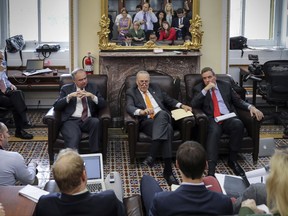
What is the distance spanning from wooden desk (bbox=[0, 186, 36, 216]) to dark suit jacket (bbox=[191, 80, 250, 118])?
302 cm

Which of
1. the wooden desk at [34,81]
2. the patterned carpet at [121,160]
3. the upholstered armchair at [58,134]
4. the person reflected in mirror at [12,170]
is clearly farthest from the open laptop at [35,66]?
the person reflected in mirror at [12,170]

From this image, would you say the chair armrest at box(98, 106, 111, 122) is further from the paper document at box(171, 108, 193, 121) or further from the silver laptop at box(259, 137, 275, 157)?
the silver laptop at box(259, 137, 275, 157)

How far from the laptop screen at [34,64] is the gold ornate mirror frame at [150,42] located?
1.89m

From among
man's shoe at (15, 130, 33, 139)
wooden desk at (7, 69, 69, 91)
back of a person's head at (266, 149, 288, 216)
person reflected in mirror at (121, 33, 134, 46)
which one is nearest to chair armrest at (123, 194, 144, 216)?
back of a person's head at (266, 149, 288, 216)

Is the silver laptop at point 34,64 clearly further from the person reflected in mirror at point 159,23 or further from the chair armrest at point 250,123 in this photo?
the chair armrest at point 250,123

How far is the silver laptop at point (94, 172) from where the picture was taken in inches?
136

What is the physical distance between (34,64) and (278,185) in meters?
6.43

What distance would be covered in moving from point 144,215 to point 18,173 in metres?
0.99

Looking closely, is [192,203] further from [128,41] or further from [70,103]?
[128,41]

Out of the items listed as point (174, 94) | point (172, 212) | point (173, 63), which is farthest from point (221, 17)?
point (172, 212)

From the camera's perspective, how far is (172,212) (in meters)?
2.58

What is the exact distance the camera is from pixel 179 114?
5.50m

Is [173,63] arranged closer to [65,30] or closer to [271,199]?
[65,30]

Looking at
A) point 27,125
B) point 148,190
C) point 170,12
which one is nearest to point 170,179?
point 148,190
